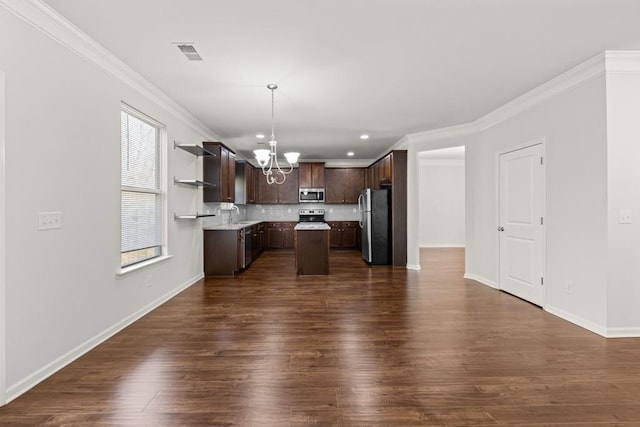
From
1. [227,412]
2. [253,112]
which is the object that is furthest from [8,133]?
[253,112]

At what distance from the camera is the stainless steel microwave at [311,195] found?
29.5ft

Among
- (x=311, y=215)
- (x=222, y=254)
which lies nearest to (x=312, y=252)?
(x=222, y=254)

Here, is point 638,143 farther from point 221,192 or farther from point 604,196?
point 221,192

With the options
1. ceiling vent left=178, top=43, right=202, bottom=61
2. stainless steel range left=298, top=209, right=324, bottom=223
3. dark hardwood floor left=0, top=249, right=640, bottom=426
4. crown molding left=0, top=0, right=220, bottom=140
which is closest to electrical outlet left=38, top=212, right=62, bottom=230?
dark hardwood floor left=0, top=249, right=640, bottom=426

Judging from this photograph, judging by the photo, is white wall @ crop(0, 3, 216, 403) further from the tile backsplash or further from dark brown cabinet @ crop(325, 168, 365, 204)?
dark brown cabinet @ crop(325, 168, 365, 204)

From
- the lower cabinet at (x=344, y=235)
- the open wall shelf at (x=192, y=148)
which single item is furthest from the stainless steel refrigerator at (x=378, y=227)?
the open wall shelf at (x=192, y=148)

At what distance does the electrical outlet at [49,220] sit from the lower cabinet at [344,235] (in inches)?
284

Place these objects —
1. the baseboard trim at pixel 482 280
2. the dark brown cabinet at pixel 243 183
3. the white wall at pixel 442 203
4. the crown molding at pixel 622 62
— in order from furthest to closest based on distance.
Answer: the white wall at pixel 442 203 < the dark brown cabinet at pixel 243 183 < the baseboard trim at pixel 482 280 < the crown molding at pixel 622 62

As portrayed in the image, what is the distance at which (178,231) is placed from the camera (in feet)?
15.1

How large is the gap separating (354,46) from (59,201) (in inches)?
106

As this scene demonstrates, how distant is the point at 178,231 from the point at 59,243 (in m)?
2.19

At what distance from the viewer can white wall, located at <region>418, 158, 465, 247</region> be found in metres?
9.98

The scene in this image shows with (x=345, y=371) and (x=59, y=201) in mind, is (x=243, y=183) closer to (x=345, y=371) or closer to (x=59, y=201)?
(x=59, y=201)

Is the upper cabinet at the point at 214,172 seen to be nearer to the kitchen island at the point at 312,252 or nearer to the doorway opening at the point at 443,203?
the kitchen island at the point at 312,252
